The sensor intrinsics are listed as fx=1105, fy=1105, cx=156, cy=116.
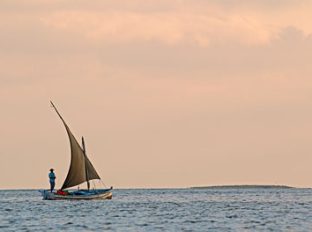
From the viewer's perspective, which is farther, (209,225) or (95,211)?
(95,211)

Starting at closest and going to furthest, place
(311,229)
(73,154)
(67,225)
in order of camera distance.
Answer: (311,229), (67,225), (73,154)

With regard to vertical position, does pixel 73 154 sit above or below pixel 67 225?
above

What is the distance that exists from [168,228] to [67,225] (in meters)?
7.25

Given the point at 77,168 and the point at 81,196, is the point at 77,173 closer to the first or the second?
the point at 77,168

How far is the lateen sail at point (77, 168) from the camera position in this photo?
4594 inches

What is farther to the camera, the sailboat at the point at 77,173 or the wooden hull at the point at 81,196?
the wooden hull at the point at 81,196

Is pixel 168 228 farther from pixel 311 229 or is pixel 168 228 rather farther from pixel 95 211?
pixel 95 211

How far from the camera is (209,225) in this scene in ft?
239

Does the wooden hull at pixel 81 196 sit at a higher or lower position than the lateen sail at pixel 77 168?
lower

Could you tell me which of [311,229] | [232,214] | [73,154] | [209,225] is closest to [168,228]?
[209,225]

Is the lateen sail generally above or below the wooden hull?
above

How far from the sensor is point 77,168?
117 metres

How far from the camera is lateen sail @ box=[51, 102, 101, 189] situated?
117m

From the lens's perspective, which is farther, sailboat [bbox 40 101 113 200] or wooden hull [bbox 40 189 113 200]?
wooden hull [bbox 40 189 113 200]
